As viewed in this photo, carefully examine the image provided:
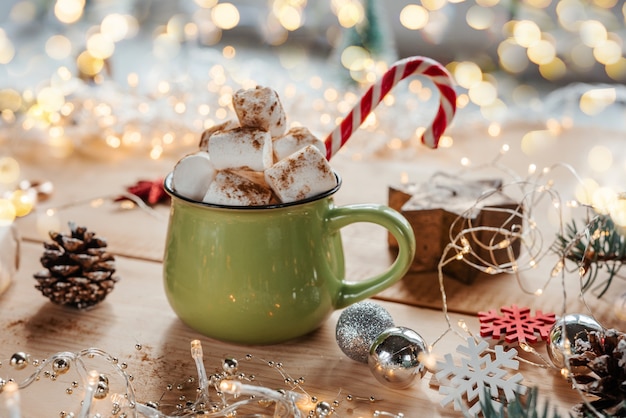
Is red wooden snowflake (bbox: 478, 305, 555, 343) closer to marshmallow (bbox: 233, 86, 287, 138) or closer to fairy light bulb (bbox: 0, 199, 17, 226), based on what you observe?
marshmallow (bbox: 233, 86, 287, 138)

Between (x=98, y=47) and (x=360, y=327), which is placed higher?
(x=98, y=47)

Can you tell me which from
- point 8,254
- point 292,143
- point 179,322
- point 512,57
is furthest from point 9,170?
point 512,57

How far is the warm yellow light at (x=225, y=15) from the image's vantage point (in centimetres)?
335

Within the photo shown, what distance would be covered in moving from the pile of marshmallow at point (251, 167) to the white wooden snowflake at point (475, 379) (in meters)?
0.22

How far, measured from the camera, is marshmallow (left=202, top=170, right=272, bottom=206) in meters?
0.73

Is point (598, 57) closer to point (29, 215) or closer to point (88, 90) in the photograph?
point (88, 90)

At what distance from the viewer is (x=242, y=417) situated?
68cm

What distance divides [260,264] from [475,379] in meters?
0.24

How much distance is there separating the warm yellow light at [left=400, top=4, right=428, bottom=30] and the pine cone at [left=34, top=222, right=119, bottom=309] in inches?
95.8

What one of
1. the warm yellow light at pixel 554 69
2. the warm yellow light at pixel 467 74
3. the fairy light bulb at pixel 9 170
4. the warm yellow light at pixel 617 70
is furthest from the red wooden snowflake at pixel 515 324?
the warm yellow light at pixel 554 69

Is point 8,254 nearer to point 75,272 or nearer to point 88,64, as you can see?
point 75,272

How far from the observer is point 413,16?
307 cm

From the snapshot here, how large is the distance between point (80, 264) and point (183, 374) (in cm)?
22

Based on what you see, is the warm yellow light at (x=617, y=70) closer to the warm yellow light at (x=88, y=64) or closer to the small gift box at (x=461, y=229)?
the warm yellow light at (x=88, y=64)
